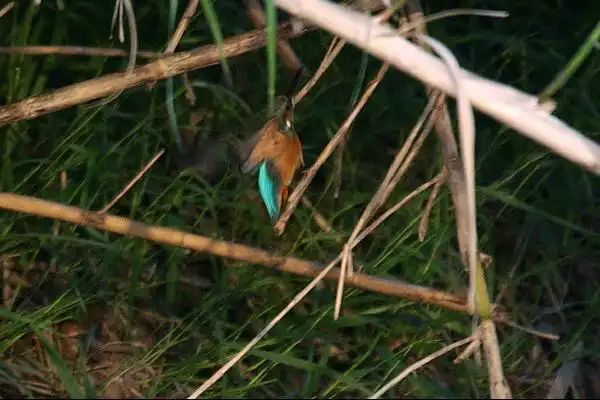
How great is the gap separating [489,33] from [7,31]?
1.19 m

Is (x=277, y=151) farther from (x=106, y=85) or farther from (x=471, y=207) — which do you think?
(x=471, y=207)

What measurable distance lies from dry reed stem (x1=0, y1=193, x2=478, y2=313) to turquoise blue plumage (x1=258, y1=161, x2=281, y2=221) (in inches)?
6.2

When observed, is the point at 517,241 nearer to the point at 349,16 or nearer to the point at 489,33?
the point at 489,33

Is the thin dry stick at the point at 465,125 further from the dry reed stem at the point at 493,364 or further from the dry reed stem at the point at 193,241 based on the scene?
the dry reed stem at the point at 193,241

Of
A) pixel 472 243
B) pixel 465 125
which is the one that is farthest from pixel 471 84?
pixel 472 243

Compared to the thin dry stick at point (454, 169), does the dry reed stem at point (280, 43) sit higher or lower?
higher

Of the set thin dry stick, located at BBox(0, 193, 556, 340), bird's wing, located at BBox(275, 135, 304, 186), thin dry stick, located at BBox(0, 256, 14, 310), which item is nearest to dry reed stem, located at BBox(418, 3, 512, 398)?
thin dry stick, located at BBox(0, 193, 556, 340)

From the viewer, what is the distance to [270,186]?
5.87 feet

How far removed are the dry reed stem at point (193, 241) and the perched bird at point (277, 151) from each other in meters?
0.16

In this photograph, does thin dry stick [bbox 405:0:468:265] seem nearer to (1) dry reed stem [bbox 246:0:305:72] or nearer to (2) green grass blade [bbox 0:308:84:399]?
(1) dry reed stem [bbox 246:0:305:72]

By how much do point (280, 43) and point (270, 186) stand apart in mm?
479

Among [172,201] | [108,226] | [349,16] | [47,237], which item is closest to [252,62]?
[172,201]

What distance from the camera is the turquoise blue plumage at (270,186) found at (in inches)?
69.6

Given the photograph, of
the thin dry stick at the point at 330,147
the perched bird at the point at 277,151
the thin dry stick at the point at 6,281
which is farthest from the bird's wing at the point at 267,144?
the thin dry stick at the point at 6,281
